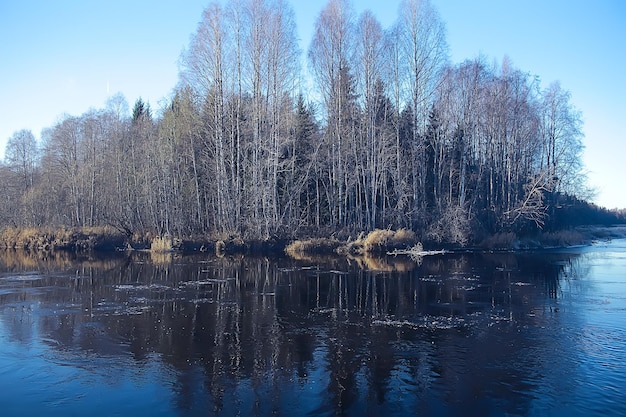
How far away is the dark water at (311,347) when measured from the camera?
7496 mm

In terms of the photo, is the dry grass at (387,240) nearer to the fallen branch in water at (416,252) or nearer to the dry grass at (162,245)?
the fallen branch in water at (416,252)

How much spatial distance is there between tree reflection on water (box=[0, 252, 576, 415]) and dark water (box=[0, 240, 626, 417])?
0.15 ft

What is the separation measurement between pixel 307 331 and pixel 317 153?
2639 centimetres

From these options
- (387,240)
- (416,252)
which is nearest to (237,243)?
(387,240)

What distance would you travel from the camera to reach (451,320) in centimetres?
1282

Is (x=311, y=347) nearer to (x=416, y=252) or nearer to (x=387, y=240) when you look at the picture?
(x=416, y=252)

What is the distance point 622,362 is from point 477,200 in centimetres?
3375

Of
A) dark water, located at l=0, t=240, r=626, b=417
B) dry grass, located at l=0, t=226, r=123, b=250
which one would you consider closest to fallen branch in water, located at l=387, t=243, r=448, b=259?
dark water, located at l=0, t=240, r=626, b=417

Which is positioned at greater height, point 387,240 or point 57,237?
point 57,237

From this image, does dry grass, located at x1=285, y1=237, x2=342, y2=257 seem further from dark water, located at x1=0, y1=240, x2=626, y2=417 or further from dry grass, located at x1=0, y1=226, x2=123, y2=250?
dry grass, located at x1=0, y1=226, x2=123, y2=250

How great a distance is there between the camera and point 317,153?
122 feet

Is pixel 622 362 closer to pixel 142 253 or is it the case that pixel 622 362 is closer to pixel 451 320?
pixel 451 320

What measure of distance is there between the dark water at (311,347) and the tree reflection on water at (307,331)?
46 millimetres

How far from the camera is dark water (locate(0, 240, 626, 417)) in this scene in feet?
24.6
